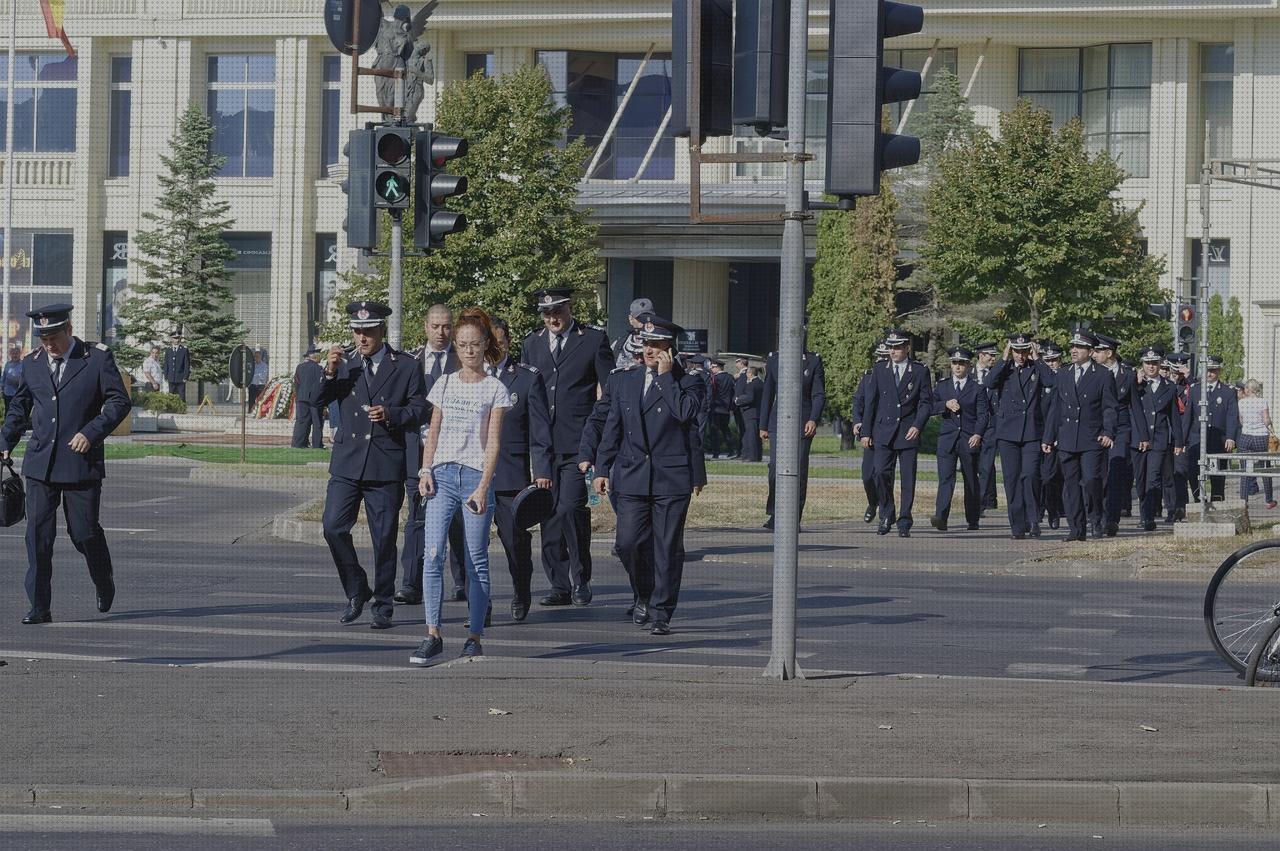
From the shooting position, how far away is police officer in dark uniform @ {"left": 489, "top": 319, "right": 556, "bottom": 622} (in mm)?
12469

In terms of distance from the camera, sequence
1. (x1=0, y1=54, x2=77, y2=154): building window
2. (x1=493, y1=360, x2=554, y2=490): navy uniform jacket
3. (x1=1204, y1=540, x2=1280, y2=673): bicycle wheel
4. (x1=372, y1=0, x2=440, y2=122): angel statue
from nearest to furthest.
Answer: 1. (x1=1204, y1=540, x2=1280, y2=673): bicycle wheel
2. (x1=493, y1=360, x2=554, y2=490): navy uniform jacket
3. (x1=372, y1=0, x2=440, y2=122): angel statue
4. (x1=0, y1=54, x2=77, y2=154): building window

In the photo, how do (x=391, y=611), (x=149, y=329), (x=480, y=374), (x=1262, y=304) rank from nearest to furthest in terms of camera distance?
(x=480, y=374)
(x=391, y=611)
(x=1262, y=304)
(x=149, y=329)

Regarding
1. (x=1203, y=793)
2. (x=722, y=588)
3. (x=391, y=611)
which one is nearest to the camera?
(x=1203, y=793)

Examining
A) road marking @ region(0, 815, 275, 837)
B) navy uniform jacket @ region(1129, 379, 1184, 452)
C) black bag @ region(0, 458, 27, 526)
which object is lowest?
road marking @ region(0, 815, 275, 837)

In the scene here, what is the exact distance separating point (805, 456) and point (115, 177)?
44460mm

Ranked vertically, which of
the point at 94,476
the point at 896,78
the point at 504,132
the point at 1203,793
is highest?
the point at 504,132

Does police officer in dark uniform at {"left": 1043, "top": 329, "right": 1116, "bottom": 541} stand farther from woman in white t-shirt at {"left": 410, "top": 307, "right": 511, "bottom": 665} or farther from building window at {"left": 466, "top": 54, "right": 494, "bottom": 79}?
building window at {"left": 466, "top": 54, "right": 494, "bottom": 79}

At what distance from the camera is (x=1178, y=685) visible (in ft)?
31.9

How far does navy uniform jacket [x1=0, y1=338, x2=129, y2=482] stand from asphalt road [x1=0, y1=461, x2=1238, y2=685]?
0.97 metres

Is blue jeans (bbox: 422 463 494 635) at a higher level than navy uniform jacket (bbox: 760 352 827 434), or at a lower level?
lower

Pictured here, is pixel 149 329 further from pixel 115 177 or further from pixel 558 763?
pixel 558 763

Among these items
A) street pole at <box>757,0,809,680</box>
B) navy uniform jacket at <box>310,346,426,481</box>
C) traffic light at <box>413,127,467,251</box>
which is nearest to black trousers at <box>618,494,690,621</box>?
navy uniform jacket at <box>310,346,426,481</box>

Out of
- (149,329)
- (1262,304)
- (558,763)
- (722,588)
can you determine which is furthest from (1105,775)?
(149,329)

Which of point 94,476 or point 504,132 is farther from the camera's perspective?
point 504,132
